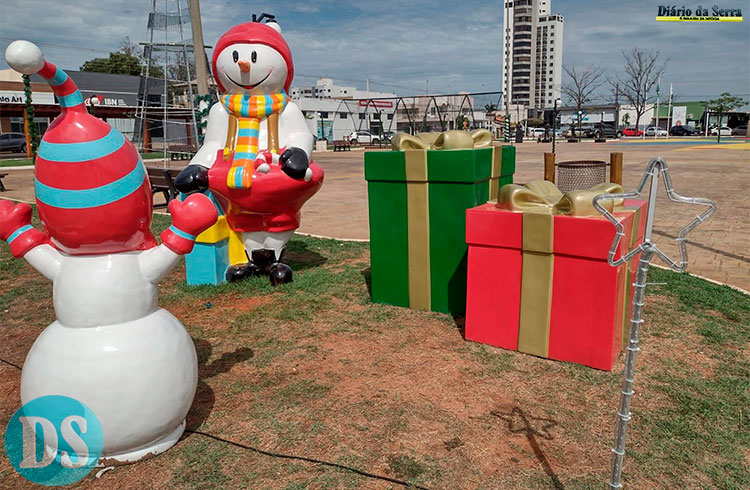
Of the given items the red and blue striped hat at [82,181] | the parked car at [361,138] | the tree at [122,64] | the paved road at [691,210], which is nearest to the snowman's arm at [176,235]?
the red and blue striped hat at [82,181]

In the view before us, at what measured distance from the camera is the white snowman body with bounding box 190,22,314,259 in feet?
17.2

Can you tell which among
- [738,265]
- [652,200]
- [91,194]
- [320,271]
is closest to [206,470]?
[91,194]

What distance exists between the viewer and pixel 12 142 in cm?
3338

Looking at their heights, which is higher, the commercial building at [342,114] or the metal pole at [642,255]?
the commercial building at [342,114]

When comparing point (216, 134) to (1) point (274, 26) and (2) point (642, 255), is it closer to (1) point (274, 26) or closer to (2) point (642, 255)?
(1) point (274, 26)

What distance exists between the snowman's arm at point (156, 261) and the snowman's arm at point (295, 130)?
279 centimetres

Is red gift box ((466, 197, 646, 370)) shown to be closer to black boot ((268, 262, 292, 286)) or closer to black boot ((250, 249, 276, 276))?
black boot ((268, 262, 292, 286))

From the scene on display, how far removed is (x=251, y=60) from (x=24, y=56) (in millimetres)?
3099

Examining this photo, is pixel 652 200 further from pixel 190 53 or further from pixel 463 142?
pixel 190 53

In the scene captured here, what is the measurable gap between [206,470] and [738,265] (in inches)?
246

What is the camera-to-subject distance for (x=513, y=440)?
116 inches

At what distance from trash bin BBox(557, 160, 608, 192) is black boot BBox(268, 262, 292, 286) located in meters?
3.16

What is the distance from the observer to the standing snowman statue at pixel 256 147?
5199 millimetres

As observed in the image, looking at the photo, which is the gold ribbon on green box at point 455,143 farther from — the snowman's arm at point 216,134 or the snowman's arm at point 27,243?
the snowman's arm at point 27,243
